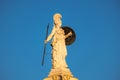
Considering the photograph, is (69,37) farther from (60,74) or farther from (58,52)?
(60,74)

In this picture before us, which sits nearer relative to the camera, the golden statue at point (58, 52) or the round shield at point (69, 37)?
the golden statue at point (58, 52)

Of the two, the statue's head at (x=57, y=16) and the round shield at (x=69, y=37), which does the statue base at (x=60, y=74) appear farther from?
the statue's head at (x=57, y=16)

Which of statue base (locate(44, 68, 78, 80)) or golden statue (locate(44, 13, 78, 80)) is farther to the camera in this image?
golden statue (locate(44, 13, 78, 80))

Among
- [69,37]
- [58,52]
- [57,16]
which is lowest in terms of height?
[58,52]

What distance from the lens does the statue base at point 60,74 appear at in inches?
983

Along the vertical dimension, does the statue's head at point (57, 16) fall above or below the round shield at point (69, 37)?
above

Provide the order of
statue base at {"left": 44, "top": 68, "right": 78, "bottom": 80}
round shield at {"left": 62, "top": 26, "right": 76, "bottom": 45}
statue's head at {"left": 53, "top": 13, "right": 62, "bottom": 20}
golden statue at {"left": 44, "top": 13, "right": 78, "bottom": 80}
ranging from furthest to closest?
round shield at {"left": 62, "top": 26, "right": 76, "bottom": 45}, statue's head at {"left": 53, "top": 13, "right": 62, "bottom": 20}, golden statue at {"left": 44, "top": 13, "right": 78, "bottom": 80}, statue base at {"left": 44, "top": 68, "right": 78, "bottom": 80}

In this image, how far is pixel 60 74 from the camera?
25.0 meters

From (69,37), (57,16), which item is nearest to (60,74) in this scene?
(69,37)

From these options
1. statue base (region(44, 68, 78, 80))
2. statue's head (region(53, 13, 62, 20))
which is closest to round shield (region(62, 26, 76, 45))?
statue's head (region(53, 13, 62, 20))

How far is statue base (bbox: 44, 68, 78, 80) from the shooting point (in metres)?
25.0

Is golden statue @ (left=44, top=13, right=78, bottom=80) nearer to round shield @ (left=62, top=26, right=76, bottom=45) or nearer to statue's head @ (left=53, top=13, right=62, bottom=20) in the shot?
statue's head @ (left=53, top=13, right=62, bottom=20)

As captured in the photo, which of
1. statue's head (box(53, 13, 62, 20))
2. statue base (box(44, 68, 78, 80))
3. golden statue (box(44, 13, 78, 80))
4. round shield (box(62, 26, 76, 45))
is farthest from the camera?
round shield (box(62, 26, 76, 45))

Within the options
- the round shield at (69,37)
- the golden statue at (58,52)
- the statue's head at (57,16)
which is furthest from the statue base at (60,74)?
the statue's head at (57,16)
